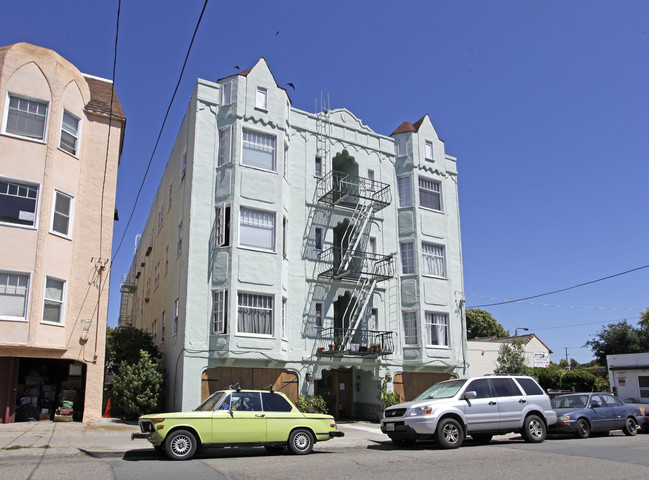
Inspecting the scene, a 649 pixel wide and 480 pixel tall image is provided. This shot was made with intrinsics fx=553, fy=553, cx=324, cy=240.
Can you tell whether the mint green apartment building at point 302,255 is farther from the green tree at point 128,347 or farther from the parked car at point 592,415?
the parked car at point 592,415

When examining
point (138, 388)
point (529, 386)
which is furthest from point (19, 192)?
point (529, 386)

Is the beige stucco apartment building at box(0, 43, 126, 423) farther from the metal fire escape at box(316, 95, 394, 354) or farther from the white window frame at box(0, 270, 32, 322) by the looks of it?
the metal fire escape at box(316, 95, 394, 354)

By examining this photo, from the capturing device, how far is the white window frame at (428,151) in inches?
1062

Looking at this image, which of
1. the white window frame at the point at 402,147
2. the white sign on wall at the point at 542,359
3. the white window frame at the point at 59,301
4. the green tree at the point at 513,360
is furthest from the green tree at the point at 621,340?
the white window frame at the point at 59,301

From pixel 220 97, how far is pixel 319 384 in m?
12.6

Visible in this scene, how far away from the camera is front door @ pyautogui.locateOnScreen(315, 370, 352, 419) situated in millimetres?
23531

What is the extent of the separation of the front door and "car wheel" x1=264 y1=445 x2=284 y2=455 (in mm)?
10239

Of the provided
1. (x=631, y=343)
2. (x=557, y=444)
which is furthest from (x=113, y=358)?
(x=631, y=343)

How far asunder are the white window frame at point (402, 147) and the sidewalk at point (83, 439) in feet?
42.4

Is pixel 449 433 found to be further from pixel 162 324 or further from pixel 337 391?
pixel 162 324

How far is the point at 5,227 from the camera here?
1792 centimetres

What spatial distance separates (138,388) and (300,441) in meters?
9.30

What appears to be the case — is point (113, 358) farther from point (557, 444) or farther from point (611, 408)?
point (611, 408)

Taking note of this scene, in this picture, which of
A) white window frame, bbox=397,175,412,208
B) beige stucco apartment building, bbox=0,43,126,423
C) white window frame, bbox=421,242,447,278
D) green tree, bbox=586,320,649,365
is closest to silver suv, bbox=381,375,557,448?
white window frame, bbox=421,242,447,278
